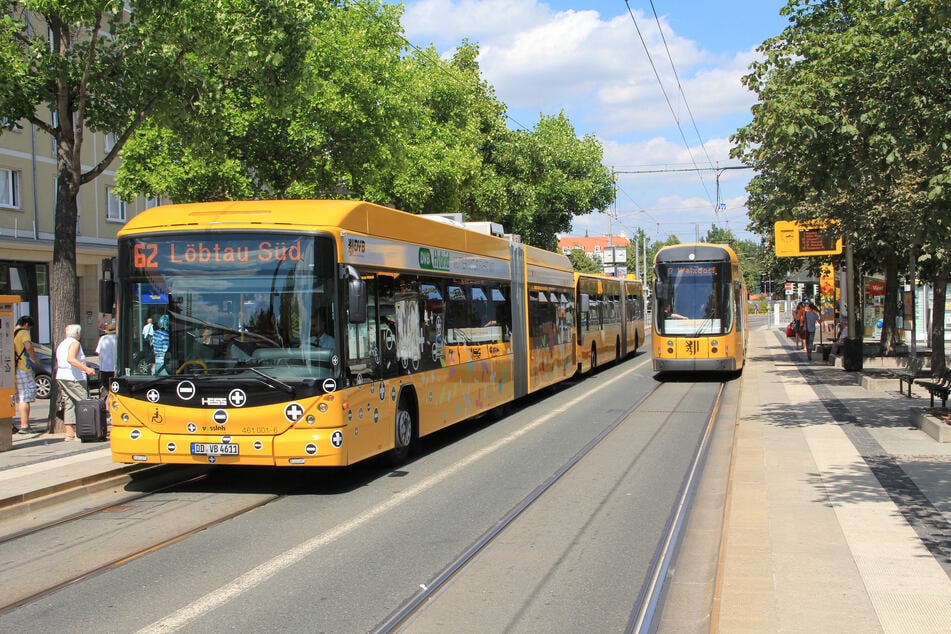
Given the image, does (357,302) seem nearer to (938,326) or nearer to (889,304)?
(938,326)

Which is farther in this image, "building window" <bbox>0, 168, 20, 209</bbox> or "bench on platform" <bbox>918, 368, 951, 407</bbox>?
"building window" <bbox>0, 168, 20, 209</bbox>

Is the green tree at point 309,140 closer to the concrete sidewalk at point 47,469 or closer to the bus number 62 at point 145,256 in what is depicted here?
the concrete sidewalk at point 47,469

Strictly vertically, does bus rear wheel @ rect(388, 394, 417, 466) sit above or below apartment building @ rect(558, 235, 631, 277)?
below

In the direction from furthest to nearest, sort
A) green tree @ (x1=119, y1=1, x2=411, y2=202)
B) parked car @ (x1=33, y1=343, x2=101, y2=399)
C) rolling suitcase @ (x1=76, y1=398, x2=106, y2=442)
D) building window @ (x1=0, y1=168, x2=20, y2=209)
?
building window @ (x1=0, y1=168, x2=20, y2=209)
parked car @ (x1=33, y1=343, x2=101, y2=399)
green tree @ (x1=119, y1=1, x2=411, y2=202)
rolling suitcase @ (x1=76, y1=398, x2=106, y2=442)

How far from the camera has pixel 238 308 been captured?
9320mm

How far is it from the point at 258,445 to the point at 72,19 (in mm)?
6727

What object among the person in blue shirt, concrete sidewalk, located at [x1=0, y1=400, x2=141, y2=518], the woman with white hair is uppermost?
the person in blue shirt

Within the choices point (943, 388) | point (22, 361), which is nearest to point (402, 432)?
point (22, 361)

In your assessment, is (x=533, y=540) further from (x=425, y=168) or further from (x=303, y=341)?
(x=425, y=168)

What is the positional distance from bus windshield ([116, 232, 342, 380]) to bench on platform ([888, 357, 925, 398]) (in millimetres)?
12324

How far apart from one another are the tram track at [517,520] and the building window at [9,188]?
27.2 meters

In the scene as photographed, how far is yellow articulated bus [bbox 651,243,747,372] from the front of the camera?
2319cm

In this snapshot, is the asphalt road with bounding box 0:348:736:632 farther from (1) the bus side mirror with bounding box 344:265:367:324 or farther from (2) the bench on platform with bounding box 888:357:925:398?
(2) the bench on platform with bounding box 888:357:925:398

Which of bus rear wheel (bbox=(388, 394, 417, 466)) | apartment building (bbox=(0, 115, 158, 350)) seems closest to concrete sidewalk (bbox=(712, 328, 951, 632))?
bus rear wheel (bbox=(388, 394, 417, 466))
